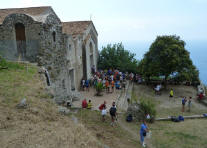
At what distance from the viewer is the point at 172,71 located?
22344mm

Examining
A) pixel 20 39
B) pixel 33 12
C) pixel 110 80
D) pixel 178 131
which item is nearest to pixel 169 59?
pixel 110 80

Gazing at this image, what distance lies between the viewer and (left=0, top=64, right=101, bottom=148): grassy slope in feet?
17.1

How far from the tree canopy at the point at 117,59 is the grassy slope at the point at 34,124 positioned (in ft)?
64.9

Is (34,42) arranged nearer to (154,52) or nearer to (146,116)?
(146,116)

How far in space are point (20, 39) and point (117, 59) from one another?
57.6 ft

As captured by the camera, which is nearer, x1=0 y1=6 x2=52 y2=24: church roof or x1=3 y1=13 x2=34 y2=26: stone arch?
x1=3 y1=13 x2=34 y2=26: stone arch

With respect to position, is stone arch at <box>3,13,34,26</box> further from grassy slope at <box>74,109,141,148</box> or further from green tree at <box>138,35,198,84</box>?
green tree at <box>138,35,198,84</box>

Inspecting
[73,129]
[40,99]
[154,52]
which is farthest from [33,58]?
[154,52]

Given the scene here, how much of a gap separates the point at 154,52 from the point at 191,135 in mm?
12938

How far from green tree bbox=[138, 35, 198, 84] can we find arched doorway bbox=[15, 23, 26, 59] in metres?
14.4

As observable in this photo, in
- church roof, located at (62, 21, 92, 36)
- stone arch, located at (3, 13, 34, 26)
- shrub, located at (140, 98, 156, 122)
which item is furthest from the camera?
church roof, located at (62, 21, 92, 36)

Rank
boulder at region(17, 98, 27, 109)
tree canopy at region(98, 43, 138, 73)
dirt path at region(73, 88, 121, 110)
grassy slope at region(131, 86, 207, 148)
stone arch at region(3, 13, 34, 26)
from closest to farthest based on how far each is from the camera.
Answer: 1. boulder at region(17, 98, 27, 109)
2. grassy slope at region(131, 86, 207, 148)
3. stone arch at region(3, 13, 34, 26)
4. dirt path at region(73, 88, 121, 110)
5. tree canopy at region(98, 43, 138, 73)

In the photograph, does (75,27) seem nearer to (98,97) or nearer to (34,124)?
(98,97)

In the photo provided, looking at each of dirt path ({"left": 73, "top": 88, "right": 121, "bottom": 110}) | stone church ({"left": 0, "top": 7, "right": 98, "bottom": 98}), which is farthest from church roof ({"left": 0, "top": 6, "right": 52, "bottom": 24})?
dirt path ({"left": 73, "top": 88, "right": 121, "bottom": 110})
